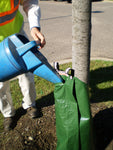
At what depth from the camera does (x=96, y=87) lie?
289 cm

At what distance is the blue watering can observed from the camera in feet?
3.93

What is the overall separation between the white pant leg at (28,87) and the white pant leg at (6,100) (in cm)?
18

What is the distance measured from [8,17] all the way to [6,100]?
1.03 m

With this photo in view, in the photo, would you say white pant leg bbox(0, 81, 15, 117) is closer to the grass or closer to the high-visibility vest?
the grass

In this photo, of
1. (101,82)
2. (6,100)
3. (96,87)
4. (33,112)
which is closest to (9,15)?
(6,100)

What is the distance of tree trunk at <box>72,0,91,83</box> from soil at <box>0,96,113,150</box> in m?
0.68

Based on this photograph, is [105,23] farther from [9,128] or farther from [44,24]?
[9,128]

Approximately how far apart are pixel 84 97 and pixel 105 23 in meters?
6.35

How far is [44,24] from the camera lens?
7.15 meters

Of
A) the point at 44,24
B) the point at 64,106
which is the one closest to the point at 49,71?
the point at 64,106

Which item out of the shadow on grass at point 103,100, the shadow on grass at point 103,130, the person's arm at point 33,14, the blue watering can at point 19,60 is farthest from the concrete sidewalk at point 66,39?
the blue watering can at point 19,60

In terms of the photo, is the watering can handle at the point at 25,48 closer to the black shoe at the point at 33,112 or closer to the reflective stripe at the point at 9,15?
the reflective stripe at the point at 9,15

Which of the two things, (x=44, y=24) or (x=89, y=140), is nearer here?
(x=89, y=140)

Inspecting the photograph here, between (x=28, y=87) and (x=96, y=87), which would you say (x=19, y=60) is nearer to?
(x=28, y=87)
